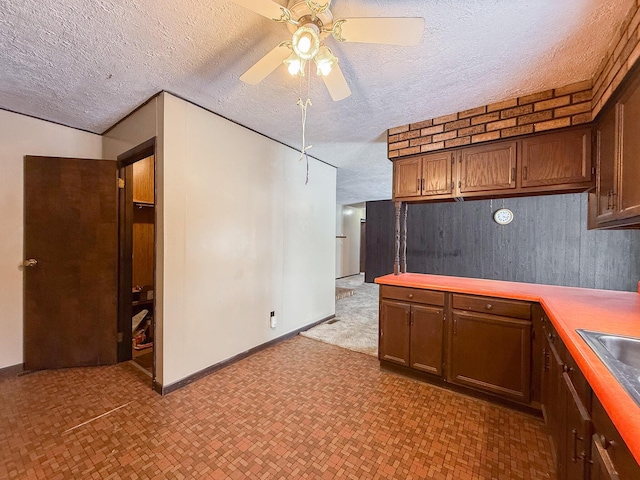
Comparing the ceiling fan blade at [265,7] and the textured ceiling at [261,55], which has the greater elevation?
the textured ceiling at [261,55]

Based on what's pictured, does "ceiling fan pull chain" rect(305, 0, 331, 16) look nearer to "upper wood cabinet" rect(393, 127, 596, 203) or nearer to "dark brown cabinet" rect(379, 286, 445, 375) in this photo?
"upper wood cabinet" rect(393, 127, 596, 203)

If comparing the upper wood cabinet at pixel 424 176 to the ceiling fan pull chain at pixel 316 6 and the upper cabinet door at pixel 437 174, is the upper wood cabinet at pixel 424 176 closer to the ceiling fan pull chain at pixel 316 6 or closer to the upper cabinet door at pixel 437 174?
the upper cabinet door at pixel 437 174

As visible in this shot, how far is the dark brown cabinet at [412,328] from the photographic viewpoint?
231 centimetres

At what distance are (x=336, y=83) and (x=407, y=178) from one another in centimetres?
146

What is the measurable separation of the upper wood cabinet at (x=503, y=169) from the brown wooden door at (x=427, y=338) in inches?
42.5

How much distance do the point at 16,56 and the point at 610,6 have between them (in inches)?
127

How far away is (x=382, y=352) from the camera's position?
8.50 ft

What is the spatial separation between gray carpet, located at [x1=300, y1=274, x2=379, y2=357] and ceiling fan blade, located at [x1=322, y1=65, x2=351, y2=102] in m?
2.53

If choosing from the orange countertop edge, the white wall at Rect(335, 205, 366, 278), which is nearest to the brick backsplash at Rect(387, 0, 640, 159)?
the orange countertop edge

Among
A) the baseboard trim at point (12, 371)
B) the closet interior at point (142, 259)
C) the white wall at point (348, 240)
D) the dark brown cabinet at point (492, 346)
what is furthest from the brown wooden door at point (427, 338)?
the white wall at point (348, 240)

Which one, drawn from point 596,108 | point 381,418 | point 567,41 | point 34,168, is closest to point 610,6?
point 567,41

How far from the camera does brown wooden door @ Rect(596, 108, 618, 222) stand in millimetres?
1563

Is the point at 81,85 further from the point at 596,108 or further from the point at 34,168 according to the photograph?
the point at 596,108

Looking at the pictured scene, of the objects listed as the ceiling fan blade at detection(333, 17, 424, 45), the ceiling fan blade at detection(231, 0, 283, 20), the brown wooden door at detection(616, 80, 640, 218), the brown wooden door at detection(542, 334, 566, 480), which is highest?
the ceiling fan blade at detection(231, 0, 283, 20)
